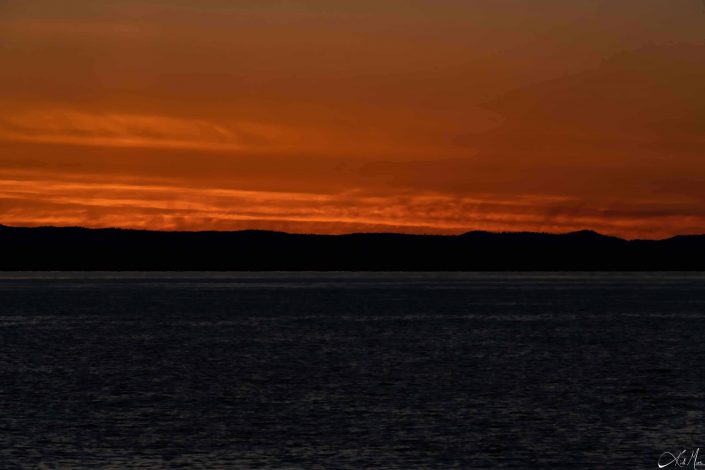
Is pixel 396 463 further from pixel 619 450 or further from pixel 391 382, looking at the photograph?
pixel 391 382

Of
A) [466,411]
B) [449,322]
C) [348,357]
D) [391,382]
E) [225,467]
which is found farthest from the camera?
[449,322]

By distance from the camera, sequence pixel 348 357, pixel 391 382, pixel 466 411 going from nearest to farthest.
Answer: pixel 466 411, pixel 391 382, pixel 348 357

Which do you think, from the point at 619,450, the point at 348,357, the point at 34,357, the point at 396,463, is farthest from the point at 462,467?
the point at 34,357

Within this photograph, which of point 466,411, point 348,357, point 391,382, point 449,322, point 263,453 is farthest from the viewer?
point 449,322

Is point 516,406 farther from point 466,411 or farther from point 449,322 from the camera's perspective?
point 449,322

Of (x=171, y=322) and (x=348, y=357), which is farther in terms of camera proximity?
(x=171, y=322)

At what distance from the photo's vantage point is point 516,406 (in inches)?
2318

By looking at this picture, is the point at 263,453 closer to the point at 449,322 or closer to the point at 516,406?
the point at 516,406

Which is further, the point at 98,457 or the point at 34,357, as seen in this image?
the point at 34,357

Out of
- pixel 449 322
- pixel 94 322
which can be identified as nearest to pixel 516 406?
pixel 449 322

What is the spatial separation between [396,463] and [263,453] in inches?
206

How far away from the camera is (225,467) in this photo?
41.9 metres

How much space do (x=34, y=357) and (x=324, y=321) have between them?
6406 cm

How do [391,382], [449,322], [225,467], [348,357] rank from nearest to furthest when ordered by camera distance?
1. [225,467]
2. [391,382]
3. [348,357]
4. [449,322]
